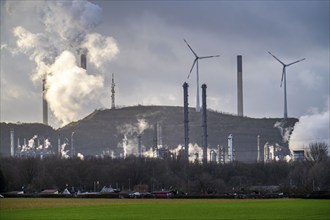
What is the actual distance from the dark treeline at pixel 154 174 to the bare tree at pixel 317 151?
9.77 meters

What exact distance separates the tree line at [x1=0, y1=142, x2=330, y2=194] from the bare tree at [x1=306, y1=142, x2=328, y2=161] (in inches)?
129

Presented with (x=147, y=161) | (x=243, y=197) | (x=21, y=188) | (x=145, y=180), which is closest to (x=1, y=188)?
Answer: (x=21, y=188)

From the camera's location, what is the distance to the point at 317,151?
171 metres

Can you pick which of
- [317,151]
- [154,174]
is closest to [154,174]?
[154,174]

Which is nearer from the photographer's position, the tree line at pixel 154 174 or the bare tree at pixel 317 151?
the tree line at pixel 154 174

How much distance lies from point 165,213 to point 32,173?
3416 inches

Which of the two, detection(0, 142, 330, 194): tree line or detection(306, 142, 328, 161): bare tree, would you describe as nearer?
detection(0, 142, 330, 194): tree line

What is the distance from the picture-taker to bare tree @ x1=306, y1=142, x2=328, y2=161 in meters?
169

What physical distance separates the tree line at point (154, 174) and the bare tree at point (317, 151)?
3282mm

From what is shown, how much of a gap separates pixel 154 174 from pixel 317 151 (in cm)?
4269

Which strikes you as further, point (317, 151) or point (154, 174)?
point (317, 151)

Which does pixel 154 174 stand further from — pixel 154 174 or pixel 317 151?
pixel 317 151

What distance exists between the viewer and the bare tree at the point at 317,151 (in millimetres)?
168675

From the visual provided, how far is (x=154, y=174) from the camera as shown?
14700cm
